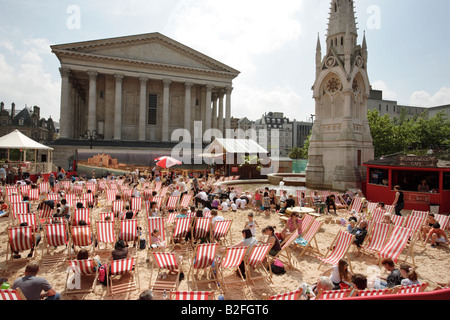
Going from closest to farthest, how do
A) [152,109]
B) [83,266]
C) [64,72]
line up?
[83,266]
[64,72]
[152,109]

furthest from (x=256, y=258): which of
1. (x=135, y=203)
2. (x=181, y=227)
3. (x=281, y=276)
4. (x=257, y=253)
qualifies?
(x=135, y=203)

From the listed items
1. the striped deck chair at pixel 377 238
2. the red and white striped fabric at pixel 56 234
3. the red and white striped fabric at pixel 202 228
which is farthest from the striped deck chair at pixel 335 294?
the red and white striped fabric at pixel 56 234

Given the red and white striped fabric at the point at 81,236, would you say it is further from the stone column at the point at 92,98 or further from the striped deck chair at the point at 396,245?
the stone column at the point at 92,98

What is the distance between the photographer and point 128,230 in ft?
23.0

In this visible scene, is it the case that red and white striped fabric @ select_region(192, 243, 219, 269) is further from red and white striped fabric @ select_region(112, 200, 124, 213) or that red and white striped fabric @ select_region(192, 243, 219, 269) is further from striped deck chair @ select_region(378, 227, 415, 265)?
red and white striped fabric @ select_region(112, 200, 124, 213)

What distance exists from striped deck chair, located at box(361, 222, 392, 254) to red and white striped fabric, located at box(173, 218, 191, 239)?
4677mm

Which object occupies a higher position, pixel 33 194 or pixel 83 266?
pixel 33 194

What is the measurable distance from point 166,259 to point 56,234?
3.36 meters

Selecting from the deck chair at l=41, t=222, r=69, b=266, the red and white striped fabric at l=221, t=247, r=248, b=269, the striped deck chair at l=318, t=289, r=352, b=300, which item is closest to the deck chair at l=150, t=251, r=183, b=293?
the red and white striped fabric at l=221, t=247, r=248, b=269

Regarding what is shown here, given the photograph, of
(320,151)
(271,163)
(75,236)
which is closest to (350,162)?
(320,151)

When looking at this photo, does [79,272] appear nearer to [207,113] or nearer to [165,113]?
[165,113]

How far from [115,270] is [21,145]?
17.8 m

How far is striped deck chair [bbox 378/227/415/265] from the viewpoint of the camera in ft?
19.9
